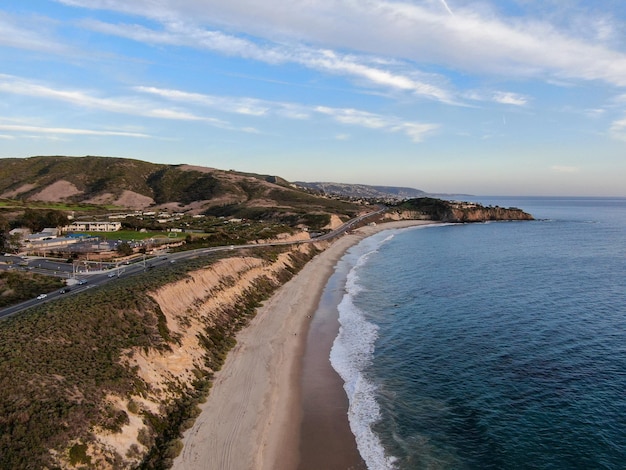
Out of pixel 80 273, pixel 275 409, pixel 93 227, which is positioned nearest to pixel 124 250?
pixel 80 273

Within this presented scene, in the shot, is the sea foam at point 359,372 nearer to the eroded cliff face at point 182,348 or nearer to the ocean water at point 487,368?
the ocean water at point 487,368

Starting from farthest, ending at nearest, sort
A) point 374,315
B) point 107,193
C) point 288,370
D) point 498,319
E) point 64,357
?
point 107,193 → point 374,315 → point 498,319 → point 288,370 → point 64,357

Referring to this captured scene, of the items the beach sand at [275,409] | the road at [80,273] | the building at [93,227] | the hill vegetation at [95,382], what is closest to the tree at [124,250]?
the road at [80,273]

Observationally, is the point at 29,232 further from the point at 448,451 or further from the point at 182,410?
the point at 448,451

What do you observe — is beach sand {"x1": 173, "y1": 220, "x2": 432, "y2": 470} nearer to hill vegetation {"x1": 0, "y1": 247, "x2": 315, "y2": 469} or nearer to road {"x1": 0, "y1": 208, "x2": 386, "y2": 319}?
hill vegetation {"x1": 0, "y1": 247, "x2": 315, "y2": 469}

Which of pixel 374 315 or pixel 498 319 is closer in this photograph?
pixel 498 319

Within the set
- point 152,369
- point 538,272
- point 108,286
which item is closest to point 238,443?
point 152,369
